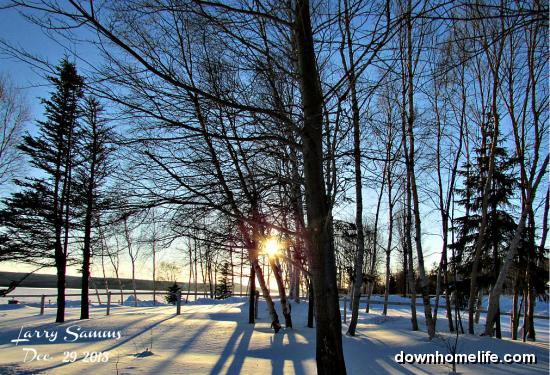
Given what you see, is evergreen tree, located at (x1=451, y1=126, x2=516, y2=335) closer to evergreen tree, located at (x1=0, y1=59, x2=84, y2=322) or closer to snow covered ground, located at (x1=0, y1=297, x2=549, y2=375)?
snow covered ground, located at (x1=0, y1=297, x2=549, y2=375)

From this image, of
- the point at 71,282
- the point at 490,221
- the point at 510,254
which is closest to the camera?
the point at 510,254

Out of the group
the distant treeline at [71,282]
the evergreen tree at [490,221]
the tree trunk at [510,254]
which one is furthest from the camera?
the distant treeline at [71,282]

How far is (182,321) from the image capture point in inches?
539

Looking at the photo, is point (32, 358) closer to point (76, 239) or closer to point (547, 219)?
point (76, 239)

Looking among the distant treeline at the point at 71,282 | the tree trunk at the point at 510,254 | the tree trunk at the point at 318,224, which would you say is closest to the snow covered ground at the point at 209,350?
the tree trunk at the point at 510,254

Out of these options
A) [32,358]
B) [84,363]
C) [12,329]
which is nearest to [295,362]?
[84,363]

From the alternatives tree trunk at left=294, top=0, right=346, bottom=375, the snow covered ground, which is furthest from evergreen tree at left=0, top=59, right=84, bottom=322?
tree trunk at left=294, top=0, right=346, bottom=375

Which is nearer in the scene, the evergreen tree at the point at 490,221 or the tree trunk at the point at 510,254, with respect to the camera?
the tree trunk at the point at 510,254

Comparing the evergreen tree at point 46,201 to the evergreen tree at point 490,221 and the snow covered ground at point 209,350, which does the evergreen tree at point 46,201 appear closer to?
the snow covered ground at point 209,350

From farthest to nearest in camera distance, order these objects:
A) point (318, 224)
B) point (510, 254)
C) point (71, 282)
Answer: point (71, 282), point (510, 254), point (318, 224)

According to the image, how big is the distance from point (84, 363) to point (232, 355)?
283 centimetres

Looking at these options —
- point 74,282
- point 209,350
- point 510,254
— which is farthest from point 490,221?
point 74,282

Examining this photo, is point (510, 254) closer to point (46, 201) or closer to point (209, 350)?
Result: point (209, 350)

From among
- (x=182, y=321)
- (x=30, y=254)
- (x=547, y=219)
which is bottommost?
(x=182, y=321)
